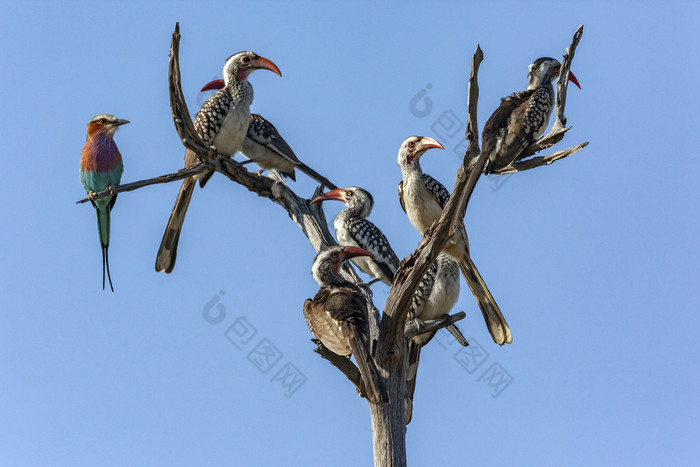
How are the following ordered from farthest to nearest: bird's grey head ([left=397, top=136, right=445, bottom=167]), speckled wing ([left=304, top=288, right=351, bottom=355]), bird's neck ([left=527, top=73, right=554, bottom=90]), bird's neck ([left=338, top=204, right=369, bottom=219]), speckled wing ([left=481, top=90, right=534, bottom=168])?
bird's neck ([left=338, top=204, right=369, bottom=219]) → bird's grey head ([left=397, top=136, right=445, bottom=167]) → bird's neck ([left=527, top=73, right=554, bottom=90]) → speckled wing ([left=481, top=90, right=534, bottom=168]) → speckled wing ([left=304, top=288, right=351, bottom=355])

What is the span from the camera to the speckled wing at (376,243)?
6.97m

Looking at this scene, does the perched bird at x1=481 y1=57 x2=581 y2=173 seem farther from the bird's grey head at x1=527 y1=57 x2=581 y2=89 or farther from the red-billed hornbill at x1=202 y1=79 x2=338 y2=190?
the red-billed hornbill at x1=202 y1=79 x2=338 y2=190

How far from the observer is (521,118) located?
6.13 meters

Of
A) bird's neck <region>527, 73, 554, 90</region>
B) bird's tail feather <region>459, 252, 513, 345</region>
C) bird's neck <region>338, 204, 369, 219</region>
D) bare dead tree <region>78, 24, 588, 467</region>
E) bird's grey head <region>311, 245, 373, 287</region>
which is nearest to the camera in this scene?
bare dead tree <region>78, 24, 588, 467</region>

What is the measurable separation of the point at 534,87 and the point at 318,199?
6.49 feet

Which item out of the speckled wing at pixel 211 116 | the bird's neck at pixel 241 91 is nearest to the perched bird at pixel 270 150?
the bird's neck at pixel 241 91

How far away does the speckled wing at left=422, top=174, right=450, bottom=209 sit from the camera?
697cm

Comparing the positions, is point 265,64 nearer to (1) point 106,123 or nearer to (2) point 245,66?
(2) point 245,66

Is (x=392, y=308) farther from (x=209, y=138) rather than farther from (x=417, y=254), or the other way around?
(x=209, y=138)

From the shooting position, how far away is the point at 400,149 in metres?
7.15

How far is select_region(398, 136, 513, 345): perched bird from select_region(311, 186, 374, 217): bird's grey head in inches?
12.1

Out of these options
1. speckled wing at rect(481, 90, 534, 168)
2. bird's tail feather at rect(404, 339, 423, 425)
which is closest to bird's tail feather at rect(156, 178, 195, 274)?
bird's tail feather at rect(404, 339, 423, 425)

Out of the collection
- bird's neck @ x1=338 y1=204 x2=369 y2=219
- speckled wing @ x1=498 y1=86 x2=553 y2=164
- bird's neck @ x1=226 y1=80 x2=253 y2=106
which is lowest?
speckled wing @ x1=498 y1=86 x2=553 y2=164

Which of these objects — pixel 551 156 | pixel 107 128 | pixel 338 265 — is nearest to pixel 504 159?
pixel 551 156
